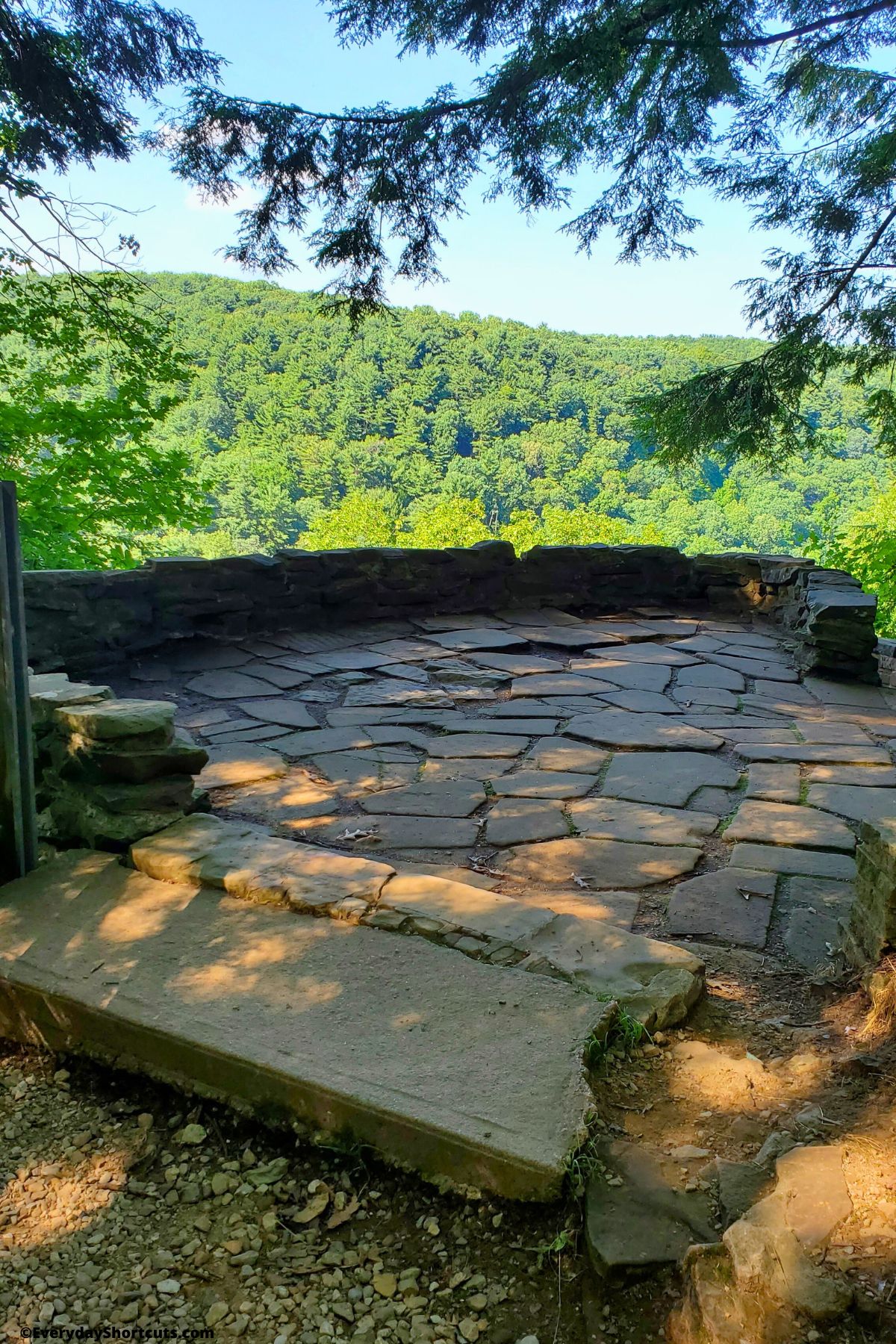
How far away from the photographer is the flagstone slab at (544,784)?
11.1 feet

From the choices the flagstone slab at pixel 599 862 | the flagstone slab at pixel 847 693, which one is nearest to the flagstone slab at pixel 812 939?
the flagstone slab at pixel 599 862

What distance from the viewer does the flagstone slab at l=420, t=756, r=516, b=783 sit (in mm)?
3582

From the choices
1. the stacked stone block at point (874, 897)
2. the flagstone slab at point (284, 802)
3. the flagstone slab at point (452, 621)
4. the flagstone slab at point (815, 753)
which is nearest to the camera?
the stacked stone block at point (874, 897)

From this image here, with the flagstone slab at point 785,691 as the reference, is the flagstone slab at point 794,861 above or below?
below

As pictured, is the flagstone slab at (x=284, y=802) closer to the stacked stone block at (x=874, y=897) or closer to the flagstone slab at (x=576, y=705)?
the flagstone slab at (x=576, y=705)

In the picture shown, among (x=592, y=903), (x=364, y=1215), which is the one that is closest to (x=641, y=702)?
(x=592, y=903)

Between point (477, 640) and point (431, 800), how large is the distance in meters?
2.95

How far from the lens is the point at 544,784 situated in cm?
350

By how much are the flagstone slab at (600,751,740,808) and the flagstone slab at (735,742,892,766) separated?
0.69ft

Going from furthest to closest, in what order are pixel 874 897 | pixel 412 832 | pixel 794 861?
pixel 412 832 < pixel 794 861 < pixel 874 897

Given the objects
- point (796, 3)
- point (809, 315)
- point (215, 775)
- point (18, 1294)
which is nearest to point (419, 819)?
point (215, 775)

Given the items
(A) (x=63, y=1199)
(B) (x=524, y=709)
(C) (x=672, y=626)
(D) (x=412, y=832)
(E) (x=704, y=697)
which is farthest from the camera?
(C) (x=672, y=626)

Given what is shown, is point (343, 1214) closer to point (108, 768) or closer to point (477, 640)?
point (108, 768)

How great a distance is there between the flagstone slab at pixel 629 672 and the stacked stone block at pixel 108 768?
2981 millimetres
